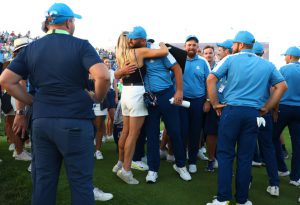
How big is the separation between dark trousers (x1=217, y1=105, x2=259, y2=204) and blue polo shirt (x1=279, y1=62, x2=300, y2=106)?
1376 millimetres

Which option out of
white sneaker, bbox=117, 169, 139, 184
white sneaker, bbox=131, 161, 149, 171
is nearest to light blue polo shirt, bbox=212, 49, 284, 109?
white sneaker, bbox=117, 169, 139, 184

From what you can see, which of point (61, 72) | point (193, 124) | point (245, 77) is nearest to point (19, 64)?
point (61, 72)

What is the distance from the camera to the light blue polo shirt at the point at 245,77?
147 inches

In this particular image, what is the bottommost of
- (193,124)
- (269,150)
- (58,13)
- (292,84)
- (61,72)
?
(269,150)

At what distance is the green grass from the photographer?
3.95m

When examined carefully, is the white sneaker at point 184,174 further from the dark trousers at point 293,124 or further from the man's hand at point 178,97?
the dark trousers at point 293,124

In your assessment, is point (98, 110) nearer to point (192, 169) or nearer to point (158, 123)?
point (158, 123)

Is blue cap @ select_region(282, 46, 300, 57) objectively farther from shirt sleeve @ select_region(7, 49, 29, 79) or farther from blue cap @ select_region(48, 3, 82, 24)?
shirt sleeve @ select_region(7, 49, 29, 79)

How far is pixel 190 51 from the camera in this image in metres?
5.21

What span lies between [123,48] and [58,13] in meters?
1.73

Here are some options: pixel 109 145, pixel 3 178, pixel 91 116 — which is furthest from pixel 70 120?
pixel 109 145

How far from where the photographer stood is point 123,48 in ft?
14.5

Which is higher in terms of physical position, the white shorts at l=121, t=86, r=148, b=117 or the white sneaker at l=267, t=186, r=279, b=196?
the white shorts at l=121, t=86, r=148, b=117

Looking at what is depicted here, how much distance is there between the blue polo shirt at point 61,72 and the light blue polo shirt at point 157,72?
182 cm
